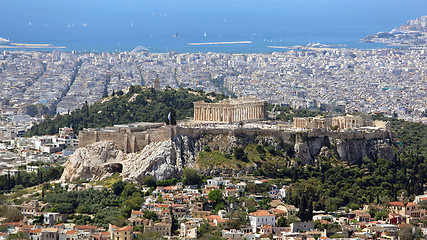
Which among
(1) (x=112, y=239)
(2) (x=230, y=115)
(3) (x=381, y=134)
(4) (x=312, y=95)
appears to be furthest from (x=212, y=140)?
(4) (x=312, y=95)

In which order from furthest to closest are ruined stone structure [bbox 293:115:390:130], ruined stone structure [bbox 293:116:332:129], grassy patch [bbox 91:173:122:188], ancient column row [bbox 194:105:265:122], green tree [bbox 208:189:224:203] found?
ancient column row [bbox 194:105:265:122] < ruined stone structure [bbox 293:115:390:130] < ruined stone structure [bbox 293:116:332:129] < grassy patch [bbox 91:173:122:188] < green tree [bbox 208:189:224:203]

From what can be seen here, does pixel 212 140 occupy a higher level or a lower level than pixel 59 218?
higher

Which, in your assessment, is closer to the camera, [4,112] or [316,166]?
[316,166]

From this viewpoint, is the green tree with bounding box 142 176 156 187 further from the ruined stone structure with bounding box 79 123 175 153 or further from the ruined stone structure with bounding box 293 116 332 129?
the ruined stone structure with bounding box 293 116 332 129

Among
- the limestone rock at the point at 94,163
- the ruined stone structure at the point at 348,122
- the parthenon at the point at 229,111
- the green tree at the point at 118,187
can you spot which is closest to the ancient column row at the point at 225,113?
the parthenon at the point at 229,111

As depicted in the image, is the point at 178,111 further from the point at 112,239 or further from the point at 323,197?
the point at 112,239

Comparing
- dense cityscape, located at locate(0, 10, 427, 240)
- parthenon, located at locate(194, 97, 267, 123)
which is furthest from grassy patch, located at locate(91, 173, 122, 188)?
parthenon, located at locate(194, 97, 267, 123)

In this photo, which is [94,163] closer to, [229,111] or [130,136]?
[130,136]

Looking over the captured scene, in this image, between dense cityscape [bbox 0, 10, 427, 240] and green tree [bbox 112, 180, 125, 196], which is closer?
dense cityscape [bbox 0, 10, 427, 240]
